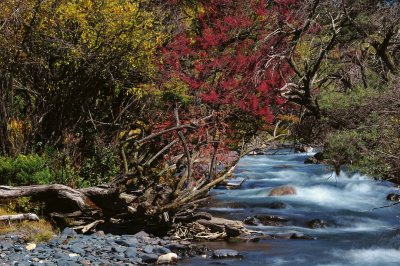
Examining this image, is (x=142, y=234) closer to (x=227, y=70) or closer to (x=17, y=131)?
(x=17, y=131)

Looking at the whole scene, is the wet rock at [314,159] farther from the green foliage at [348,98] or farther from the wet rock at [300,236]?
the wet rock at [300,236]

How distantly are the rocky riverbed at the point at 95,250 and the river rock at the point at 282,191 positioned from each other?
22.7 feet

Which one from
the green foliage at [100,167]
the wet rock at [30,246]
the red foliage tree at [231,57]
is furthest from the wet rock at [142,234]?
the red foliage tree at [231,57]

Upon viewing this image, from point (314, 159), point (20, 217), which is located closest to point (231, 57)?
point (314, 159)

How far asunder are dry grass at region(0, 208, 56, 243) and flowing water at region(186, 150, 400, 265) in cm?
271

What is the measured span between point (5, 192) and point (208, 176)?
4.36 metres

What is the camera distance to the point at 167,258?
9656mm

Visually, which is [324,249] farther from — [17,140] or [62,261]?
[17,140]

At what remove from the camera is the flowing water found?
10.8 m

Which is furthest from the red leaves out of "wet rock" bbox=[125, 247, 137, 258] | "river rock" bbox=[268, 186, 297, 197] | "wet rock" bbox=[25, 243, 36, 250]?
"wet rock" bbox=[25, 243, 36, 250]

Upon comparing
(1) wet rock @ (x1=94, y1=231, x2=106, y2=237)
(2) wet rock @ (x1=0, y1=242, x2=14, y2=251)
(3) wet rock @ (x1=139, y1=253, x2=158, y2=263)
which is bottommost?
(3) wet rock @ (x1=139, y1=253, x2=158, y2=263)

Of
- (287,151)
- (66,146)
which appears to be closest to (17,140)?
(66,146)

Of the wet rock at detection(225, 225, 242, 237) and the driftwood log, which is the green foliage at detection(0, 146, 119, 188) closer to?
the driftwood log

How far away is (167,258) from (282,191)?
28.1 ft
